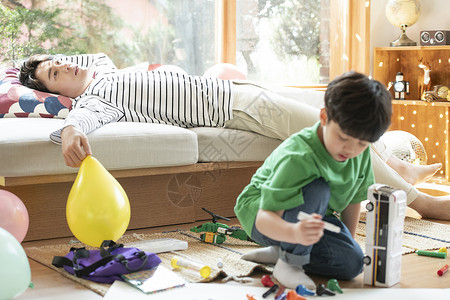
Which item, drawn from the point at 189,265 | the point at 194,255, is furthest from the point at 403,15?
the point at 189,265

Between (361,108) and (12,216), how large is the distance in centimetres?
110

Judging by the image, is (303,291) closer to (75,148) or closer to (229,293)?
(229,293)

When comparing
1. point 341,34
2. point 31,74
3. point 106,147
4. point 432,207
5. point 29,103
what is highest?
point 341,34

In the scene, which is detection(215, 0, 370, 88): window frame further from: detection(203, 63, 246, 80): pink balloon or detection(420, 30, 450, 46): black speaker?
detection(203, 63, 246, 80): pink balloon

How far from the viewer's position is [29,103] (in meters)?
2.61

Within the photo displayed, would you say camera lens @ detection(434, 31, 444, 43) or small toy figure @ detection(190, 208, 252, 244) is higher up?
camera lens @ detection(434, 31, 444, 43)

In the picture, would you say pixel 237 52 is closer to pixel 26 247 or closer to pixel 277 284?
pixel 26 247

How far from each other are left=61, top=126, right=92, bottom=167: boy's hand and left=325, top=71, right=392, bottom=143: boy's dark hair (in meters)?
0.84

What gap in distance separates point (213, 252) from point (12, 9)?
2013mm

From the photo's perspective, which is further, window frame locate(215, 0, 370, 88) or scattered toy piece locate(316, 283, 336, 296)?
window frame locate(215, 0, 370, 88)

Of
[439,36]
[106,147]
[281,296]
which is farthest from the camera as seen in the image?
[439,36]

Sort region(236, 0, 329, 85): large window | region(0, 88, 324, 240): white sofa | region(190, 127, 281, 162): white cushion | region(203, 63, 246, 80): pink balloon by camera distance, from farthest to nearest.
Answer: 1. region(236, 0, 329, 85): large window
2. region(203, 63, 246, 80): pink balloon
3. region(190, 127, 281, 162): white cushion
4. region(0, 88, 324, 240): white sofa

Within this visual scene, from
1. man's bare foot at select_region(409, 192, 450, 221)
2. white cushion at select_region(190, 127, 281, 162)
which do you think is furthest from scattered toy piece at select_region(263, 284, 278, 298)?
man's bare foot at select_region(409, 192, 450, 221)

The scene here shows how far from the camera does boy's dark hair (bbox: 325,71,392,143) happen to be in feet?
5.10
